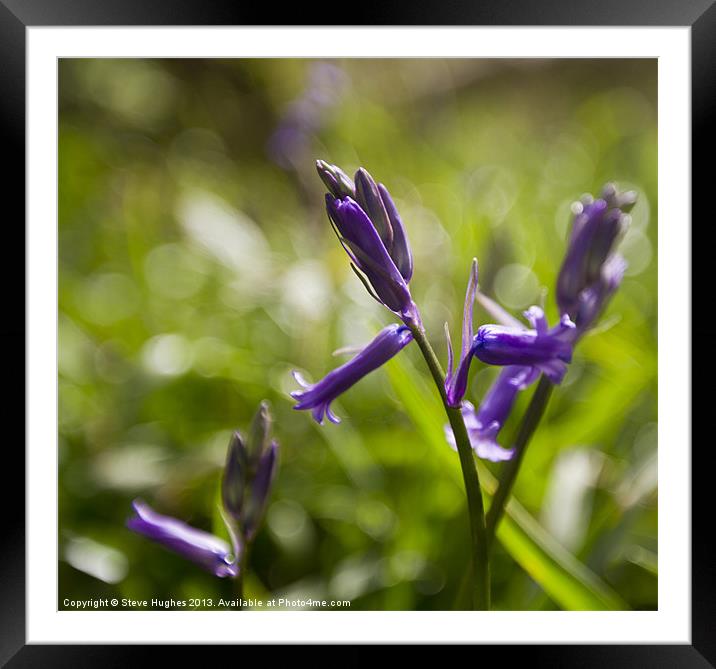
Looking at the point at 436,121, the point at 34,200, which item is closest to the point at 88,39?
the point at 34,200

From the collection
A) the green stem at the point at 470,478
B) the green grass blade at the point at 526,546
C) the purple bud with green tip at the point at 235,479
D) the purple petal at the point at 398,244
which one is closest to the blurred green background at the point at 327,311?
the green grass blade at the point at 526,546

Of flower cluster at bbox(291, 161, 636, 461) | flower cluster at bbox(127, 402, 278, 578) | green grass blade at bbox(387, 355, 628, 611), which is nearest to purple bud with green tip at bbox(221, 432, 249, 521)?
flower cluster at bbox(127, 402, 278, 578)

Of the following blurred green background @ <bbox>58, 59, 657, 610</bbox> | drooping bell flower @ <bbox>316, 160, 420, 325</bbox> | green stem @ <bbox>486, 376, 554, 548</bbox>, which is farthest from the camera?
blurred green background @ <bbox>58, 59, 657, 610</bbox>

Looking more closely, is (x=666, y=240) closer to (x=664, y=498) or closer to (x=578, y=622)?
(x=664, y=498)

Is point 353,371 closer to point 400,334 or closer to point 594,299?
point 400,334

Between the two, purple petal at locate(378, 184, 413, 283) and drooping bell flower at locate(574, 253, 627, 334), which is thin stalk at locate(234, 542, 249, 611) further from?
drooping bell flower at locate(574, 253, 627, 334)

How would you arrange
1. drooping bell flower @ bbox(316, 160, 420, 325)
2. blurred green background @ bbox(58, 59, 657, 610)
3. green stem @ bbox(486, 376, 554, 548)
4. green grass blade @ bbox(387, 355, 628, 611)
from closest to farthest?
drooping bell flower @ bbox(316, 160, 420, 325)
green stem @ bbox(486, 376, 554, 548)
green grass blade @ bbox(387, 355, 628, 611)
blurred green background @ bbox(58, 59, 657, 610)
